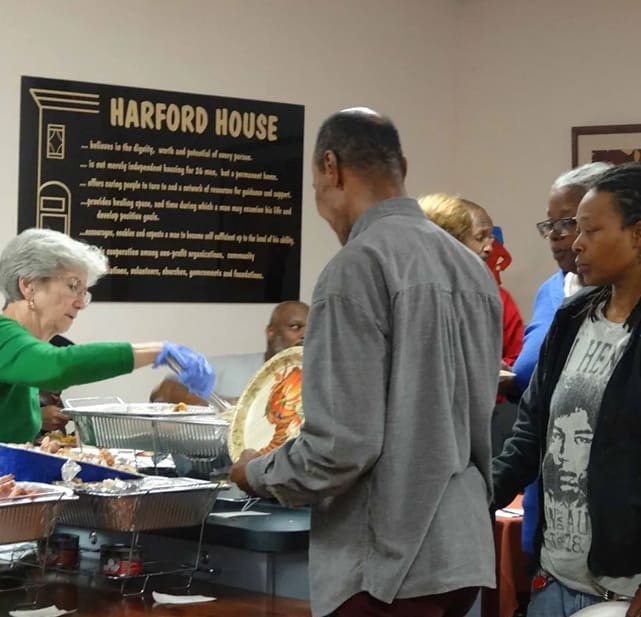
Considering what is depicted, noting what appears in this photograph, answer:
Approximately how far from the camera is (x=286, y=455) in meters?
1.67

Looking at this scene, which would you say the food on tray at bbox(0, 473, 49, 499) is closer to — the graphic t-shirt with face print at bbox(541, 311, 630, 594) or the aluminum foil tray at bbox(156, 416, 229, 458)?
the aluminum foil tray at bbox(156, 416, 229, 458)

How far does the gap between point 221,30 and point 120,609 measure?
3.35 m

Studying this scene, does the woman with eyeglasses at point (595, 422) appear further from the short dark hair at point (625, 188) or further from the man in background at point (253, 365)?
the man in background at point (253, 365)

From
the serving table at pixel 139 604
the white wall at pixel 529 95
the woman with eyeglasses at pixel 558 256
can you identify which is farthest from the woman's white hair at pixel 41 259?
the white wall at pixel 529 95

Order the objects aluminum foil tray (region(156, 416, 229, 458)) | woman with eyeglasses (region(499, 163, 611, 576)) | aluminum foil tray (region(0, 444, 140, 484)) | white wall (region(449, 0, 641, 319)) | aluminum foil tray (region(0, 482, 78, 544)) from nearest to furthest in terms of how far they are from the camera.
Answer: aluminum foil tray (region(0, 482, 78, 544)) < aluminum foil tray (region(0, 444, 140, 484)) < aluminum foil tray (region(156, 416, 229, 458)) < woman with eyeglasses (region(499, 163, 611, 576)) < white wall (region(449, 0, 641, 319))

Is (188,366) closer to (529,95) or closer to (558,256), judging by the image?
(558,256)

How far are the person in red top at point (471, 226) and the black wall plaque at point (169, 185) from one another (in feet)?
4.23

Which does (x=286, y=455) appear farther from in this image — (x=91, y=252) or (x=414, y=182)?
(x=414, y=182)

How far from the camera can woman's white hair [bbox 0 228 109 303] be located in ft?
8.66

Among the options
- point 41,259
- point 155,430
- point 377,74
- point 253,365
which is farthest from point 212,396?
point 377,74

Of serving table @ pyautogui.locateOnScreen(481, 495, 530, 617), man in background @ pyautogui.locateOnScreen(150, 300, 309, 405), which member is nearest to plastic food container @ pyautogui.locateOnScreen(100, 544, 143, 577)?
serving table @ pyautogui.locateOnScreen(481, 495, 530, 617)

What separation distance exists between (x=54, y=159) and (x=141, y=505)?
8.81ft

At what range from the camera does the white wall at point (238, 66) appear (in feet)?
14.9

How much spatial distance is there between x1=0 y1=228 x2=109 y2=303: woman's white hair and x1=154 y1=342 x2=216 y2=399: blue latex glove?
0.28 m
